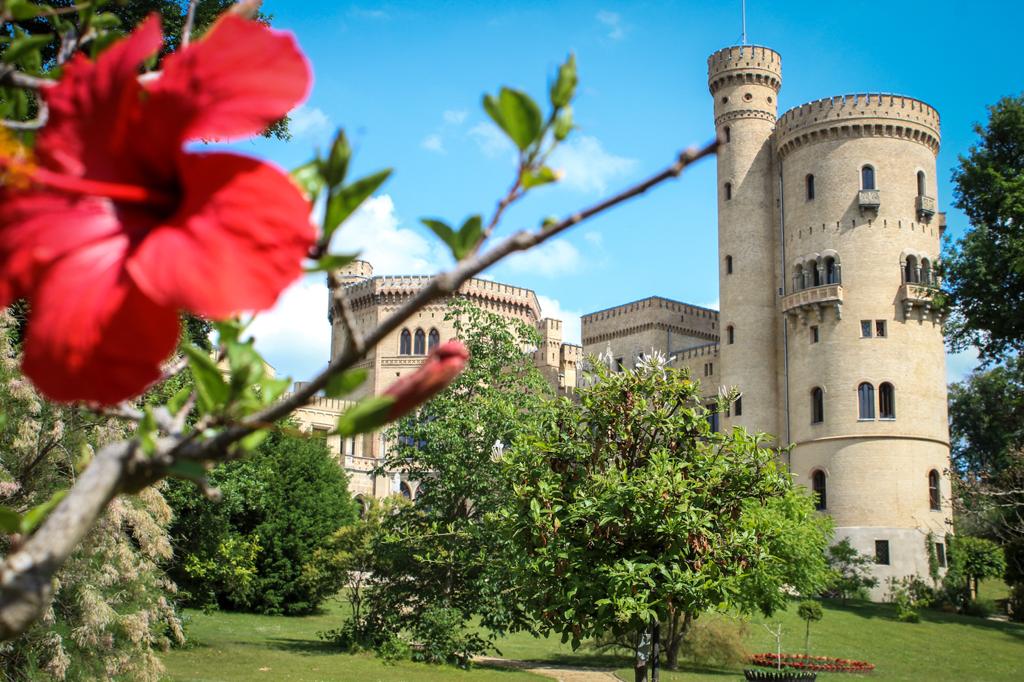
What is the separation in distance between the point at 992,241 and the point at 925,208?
1604 cm

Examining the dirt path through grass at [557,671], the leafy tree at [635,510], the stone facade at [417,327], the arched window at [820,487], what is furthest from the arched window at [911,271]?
the leafy tree at [635,510]

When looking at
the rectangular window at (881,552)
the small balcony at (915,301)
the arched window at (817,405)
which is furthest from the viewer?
the arched window at (817,405)

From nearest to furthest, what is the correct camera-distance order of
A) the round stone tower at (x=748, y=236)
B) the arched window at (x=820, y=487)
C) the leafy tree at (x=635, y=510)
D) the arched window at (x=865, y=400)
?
the leafy tree at (x=635, y=510), the arched window at (x=865, y=400), the arched window at (x=820, y=487), the round stone tower at (x=748, y=236)

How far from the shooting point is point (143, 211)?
0.84 meters

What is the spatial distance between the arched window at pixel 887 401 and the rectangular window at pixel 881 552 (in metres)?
4.83

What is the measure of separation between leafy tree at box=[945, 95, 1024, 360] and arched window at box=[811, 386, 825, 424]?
511 inches

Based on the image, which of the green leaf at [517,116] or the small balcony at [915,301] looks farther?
the small balcony at [915,301]

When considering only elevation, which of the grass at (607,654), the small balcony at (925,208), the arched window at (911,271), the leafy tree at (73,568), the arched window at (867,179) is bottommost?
the grass at (607,654)

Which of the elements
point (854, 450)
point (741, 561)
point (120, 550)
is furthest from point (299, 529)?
point (854, 450)

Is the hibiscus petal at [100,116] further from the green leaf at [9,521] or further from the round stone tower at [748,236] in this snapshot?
the round stone tower at [748,236]

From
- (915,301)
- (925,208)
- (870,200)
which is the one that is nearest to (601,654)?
(915,301)

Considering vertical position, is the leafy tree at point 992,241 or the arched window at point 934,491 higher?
the leafy tree at point 992,241

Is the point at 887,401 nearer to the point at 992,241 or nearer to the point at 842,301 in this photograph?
the point at 842,301

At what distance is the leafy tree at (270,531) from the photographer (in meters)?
22.3
